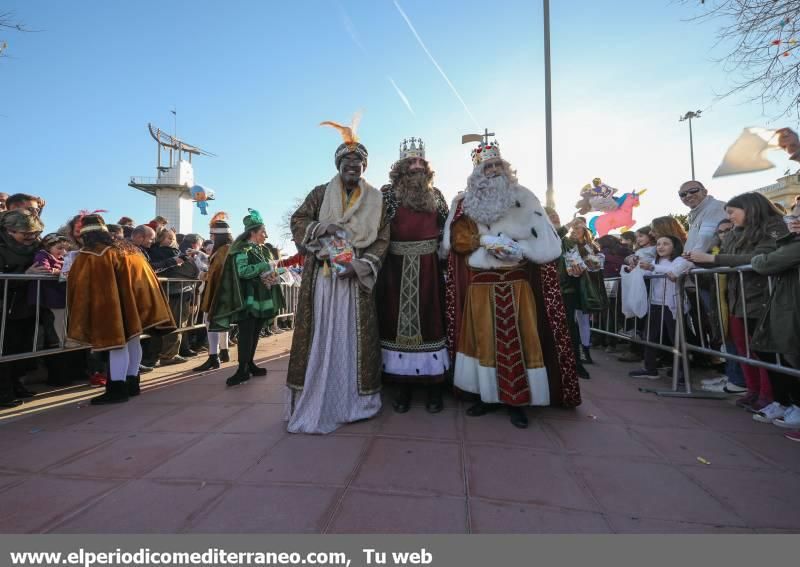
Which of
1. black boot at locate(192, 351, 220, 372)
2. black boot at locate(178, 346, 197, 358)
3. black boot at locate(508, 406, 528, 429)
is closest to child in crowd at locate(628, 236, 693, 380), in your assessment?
black boot at locate(508, 406, 528, 429)

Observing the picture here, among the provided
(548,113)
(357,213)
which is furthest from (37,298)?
(548,113)

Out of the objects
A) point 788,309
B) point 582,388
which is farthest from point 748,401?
point 582,388

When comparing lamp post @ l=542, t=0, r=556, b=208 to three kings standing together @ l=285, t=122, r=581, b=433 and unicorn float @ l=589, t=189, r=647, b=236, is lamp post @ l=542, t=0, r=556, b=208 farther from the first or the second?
Result: three kings standing together @ l=285, t=122, r=581, b=433

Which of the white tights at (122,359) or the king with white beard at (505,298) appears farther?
the white tights at (122,359)

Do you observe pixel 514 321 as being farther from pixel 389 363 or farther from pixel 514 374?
pixel 389 363

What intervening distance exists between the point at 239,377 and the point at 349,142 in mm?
2943

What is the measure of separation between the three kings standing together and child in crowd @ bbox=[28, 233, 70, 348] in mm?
3058

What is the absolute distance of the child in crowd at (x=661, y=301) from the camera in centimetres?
443

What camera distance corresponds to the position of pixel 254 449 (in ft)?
8.21

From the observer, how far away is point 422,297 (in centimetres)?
335

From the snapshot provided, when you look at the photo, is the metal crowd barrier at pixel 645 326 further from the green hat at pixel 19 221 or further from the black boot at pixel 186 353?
the green hat at pixel 19 221

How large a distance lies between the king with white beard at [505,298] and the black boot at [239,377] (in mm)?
2556

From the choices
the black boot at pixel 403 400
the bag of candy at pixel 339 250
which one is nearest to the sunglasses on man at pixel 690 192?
the black boot at pixel 403 400

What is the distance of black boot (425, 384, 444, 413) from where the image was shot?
322 centimetres
